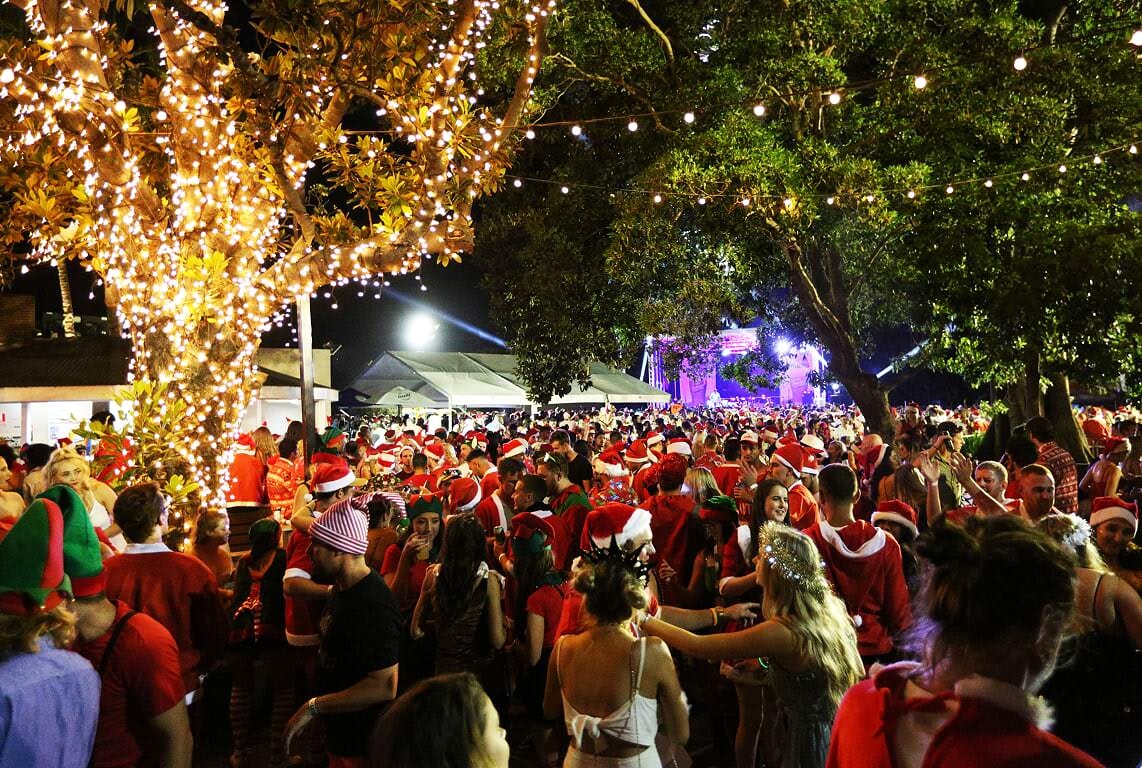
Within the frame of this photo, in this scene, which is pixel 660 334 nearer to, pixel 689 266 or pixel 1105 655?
pixel 689 266

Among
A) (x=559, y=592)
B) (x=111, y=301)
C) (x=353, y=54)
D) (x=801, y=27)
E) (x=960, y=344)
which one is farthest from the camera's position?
(x=960, y=344)

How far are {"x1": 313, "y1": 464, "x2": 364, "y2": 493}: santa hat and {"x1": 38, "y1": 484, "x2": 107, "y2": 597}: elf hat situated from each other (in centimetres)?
338

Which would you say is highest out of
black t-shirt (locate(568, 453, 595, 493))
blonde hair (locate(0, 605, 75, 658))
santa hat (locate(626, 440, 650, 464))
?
blonde hair (locate(0, 605, 75, 658))

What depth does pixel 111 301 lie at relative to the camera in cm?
922

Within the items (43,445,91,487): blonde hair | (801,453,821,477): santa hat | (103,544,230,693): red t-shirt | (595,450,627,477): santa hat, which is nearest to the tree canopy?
(595,450,627,477): santa hat

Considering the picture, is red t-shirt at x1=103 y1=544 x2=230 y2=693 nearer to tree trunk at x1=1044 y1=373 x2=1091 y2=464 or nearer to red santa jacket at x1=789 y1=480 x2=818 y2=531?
red santa jacket at x1=789 y1=480 x2=818 y2=531

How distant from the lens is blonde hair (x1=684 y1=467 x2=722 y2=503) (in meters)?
8.41

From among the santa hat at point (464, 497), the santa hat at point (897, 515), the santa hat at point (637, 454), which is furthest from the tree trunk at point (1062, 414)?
the santa hat at point (464, 497)

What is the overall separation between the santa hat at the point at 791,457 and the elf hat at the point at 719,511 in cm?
122

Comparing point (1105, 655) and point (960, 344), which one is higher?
point (960, 344)

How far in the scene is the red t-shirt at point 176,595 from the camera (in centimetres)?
471

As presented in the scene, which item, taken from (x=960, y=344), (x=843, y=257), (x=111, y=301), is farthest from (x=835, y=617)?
(x=843, y=257)

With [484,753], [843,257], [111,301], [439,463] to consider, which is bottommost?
[439,463]

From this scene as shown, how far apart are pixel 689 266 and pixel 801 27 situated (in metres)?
5.00
